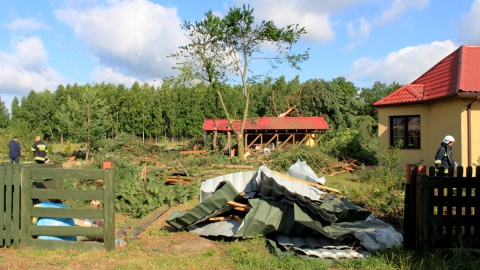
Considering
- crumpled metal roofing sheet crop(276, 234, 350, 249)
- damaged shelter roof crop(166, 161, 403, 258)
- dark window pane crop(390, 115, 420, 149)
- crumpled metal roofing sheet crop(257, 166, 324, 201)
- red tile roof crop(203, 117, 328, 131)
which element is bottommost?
crumpled metal roofing sheet crop(276, 234, 350, 249)

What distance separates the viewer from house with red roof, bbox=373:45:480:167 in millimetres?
13891

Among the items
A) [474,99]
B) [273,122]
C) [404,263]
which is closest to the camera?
[404,263]

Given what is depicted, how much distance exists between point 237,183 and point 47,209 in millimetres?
3538

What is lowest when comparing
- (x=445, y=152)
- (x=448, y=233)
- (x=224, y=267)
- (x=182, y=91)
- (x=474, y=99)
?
(x=224, y=267)

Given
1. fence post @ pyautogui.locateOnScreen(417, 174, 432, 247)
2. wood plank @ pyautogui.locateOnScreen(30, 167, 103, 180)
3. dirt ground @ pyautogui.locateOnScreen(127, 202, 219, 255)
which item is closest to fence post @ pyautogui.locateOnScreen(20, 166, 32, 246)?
wood plank @ pyautogui.locateOnScreen(30, 167, 103, 180)

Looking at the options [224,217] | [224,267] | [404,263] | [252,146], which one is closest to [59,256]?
[224,267]

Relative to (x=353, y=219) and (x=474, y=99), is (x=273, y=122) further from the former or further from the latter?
(x=353, y=219)

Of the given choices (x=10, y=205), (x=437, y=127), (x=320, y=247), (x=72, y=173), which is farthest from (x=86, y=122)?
(x=320, y=247)

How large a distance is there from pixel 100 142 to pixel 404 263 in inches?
902

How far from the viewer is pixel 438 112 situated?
1566 centimetres

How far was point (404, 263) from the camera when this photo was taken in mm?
5254

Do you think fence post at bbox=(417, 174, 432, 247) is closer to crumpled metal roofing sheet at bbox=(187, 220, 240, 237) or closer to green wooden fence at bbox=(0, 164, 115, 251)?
crumpled metal roofing sheet at bbox=(187, 220, 240, 237)

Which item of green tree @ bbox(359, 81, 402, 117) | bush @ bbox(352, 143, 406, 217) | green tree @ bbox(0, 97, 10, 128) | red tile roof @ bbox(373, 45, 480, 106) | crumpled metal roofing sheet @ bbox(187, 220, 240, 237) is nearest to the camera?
crumpled metal roofing sheet @ bbox(187, 220, 240, 237)

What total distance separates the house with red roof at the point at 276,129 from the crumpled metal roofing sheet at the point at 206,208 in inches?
842
